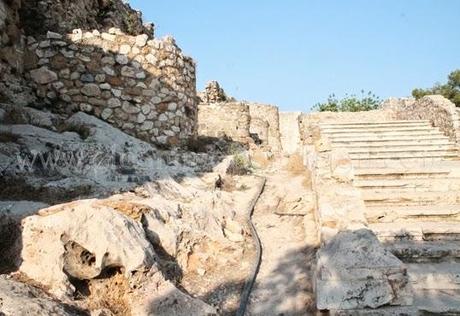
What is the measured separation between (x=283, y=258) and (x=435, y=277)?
1.25 m

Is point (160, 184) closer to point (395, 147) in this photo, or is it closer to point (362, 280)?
point (362, 280)

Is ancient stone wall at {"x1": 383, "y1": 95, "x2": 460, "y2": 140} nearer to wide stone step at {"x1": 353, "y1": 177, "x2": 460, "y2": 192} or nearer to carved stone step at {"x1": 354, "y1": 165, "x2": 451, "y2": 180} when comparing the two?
carved stone step at {"x1": 354, "y1": 165, "x2": 451, "y2": 180}

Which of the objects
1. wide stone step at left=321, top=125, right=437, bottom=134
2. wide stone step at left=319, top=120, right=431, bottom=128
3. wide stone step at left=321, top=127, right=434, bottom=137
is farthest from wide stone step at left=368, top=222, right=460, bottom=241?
wide stone step at left=319, top=120, right=431, bottom=128

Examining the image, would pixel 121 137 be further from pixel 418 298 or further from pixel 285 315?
pixel 418 298

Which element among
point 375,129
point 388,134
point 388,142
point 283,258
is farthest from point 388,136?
point 283,258

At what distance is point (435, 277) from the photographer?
3670mm

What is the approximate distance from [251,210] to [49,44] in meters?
4.29

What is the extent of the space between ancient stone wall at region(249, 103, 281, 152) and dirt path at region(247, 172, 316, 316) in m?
13.8

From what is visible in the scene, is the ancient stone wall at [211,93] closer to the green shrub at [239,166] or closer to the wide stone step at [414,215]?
the green shrub at [239,166]

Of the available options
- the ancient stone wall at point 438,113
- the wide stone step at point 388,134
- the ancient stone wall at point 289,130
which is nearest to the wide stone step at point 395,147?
the ancient stone wall at point 438,113

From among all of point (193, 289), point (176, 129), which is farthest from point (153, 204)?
point (176, 129)

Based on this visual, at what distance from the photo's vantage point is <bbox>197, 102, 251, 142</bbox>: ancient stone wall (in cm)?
1512

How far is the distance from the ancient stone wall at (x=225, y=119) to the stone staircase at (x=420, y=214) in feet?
23.8

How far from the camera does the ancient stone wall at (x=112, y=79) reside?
7.37 m
